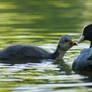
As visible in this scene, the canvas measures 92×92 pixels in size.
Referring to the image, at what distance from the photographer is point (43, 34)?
1554 centimetres

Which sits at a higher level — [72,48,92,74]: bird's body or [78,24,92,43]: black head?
[78,24,92,43]: black head

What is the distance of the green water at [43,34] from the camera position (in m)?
10.0

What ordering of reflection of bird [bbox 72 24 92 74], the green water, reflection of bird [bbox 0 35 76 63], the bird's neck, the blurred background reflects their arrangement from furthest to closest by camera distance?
the blurred background
the bird's neck
reflection of bird [bbox 0 35 76 63]
reflection of bird [bbox 72 24 92 74]
the green water

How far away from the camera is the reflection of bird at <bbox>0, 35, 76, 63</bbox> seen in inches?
512

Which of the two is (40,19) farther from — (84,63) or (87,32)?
(84,63)

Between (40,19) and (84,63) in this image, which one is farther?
(40,19)

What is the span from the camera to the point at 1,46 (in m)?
14.0

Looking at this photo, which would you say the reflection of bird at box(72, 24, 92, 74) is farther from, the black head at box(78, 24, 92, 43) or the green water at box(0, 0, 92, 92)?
the black head at box(78, 24, 92, 43)

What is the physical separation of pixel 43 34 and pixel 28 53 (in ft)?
7.96

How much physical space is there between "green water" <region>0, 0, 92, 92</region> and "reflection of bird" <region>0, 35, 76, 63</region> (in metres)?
0.27

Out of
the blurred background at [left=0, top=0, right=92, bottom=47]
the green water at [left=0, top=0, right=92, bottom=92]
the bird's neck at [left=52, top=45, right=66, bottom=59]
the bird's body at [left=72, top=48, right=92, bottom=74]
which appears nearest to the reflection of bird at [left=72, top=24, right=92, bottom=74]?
the bird's body at [left=72, top=48, right=92, bottom=74]

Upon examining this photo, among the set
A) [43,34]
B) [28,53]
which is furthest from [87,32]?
[43,34]

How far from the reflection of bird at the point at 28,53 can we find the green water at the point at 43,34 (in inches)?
10.7

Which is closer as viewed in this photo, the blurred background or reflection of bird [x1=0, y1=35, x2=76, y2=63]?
reflection of bird [x1=0, y1=35, x2=76, y2=63]
